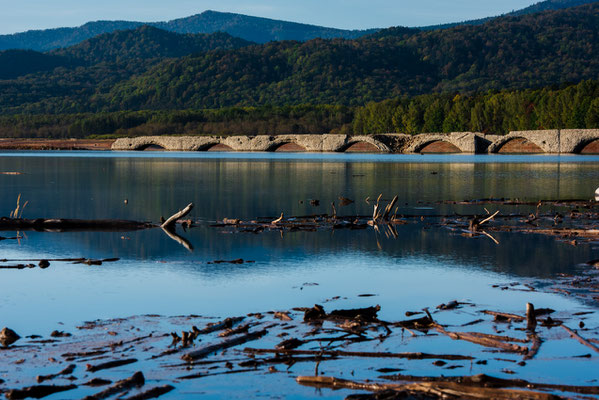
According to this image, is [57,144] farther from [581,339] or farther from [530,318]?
[581,339]

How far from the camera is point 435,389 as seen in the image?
604cm

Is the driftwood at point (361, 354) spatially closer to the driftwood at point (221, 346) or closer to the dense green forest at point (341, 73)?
the driftwood at point (221, 346)

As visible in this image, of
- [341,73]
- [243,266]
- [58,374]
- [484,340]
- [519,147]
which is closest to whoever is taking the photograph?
[58,374]

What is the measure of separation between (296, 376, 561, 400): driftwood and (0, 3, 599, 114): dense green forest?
14882 cm

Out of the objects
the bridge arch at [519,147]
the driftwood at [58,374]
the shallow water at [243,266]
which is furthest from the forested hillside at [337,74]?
the driftwood at [58,374]

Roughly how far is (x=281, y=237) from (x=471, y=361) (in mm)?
8262

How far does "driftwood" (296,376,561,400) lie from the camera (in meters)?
5.93

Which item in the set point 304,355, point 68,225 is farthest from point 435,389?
point 68,225

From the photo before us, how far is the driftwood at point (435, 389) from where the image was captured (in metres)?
5.93

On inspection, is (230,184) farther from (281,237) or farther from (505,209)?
(281,237)

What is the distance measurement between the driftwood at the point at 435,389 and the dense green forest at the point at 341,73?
149 m

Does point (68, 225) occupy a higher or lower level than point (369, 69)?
lower

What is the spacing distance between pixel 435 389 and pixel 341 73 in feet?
546

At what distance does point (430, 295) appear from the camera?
9.64m
